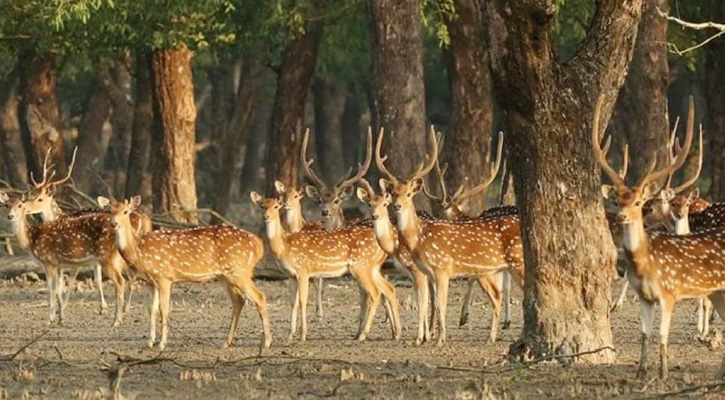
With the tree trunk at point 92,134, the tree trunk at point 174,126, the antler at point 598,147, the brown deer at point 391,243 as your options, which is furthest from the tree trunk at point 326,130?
the antler at point 598,147

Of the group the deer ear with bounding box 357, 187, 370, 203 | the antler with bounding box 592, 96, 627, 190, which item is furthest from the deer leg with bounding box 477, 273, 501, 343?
the antler with bounding box 592, 96, 627, 190

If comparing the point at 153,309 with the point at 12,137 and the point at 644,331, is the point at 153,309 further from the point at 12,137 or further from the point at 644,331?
the point at 12,137

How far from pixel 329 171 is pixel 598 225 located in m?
30.7

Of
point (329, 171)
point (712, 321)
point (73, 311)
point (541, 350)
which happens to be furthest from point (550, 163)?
point (329, 171)

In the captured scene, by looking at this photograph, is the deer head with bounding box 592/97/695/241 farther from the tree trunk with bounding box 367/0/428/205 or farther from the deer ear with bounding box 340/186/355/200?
the tree trunk with bounding box 367/0/428/205

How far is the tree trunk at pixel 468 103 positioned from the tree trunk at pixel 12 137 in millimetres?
11862

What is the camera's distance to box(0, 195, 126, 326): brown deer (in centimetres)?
1831

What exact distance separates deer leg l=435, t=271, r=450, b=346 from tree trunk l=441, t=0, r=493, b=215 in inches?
302

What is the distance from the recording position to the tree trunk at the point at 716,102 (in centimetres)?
2605

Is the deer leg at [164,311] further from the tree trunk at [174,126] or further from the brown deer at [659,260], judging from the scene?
the tree trunk at [174,126]

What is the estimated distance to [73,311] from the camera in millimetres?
19109

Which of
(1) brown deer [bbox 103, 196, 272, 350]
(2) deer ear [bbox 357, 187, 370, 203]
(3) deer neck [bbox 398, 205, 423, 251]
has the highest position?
(2) deer ear [bbox 357, 187, 370, 203]

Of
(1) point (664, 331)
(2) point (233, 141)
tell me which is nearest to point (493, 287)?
(1) point (664, 331)

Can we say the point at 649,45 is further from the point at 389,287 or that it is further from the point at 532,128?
the point at 532,128
